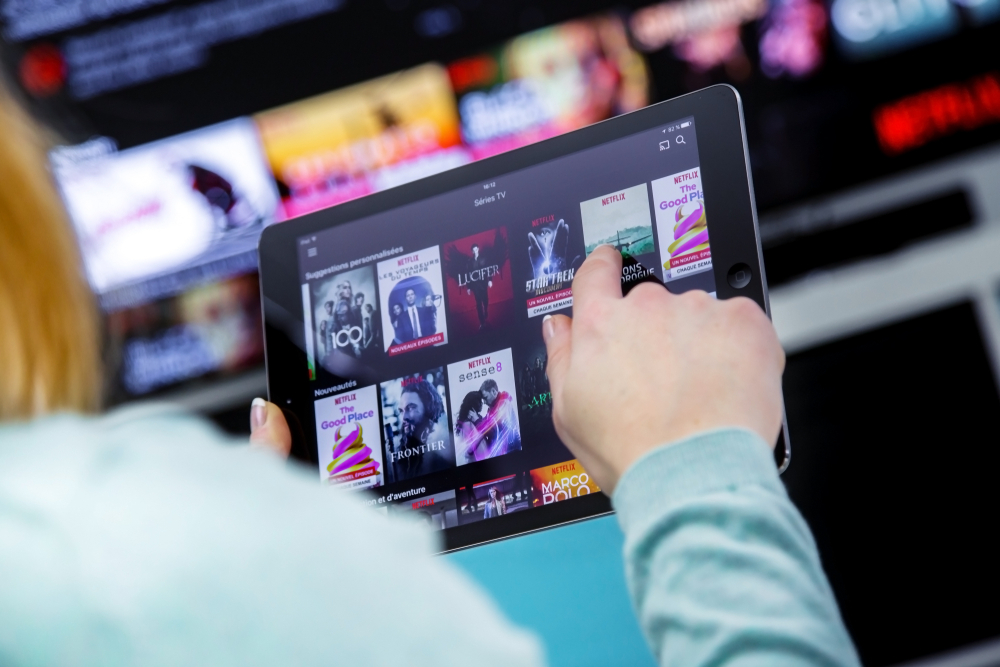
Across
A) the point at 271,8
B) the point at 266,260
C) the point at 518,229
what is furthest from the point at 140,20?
the point at 518,229

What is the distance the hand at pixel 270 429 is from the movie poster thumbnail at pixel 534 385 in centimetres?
21

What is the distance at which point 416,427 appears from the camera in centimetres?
→ 78

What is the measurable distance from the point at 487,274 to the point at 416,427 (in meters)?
0.13

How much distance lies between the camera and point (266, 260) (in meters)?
0.88

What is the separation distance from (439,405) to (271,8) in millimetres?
2151

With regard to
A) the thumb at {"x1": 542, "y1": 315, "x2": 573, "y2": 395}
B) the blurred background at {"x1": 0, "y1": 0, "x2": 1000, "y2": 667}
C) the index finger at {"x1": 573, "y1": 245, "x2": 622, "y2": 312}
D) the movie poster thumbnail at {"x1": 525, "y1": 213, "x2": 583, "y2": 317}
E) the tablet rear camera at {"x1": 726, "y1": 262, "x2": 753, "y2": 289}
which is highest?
the blurred background at {"x1": 0, "y1": 0, "x2": 1000, "y2": 667}

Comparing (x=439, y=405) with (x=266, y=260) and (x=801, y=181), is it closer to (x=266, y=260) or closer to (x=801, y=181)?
(x=266, y=260)

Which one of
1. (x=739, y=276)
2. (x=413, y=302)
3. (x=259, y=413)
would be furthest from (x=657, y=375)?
(x=259, y=413)

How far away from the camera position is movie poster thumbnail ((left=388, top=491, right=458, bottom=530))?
2.50ft

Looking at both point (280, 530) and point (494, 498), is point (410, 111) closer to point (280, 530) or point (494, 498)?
point (494, 498)

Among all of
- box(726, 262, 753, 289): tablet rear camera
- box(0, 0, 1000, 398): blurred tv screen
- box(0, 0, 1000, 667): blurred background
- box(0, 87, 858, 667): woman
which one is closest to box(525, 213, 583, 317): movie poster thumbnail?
box(726, 262, 753, 289): tablet rear camera

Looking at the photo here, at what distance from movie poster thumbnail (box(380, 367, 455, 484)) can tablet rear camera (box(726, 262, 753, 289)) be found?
9.3 inches

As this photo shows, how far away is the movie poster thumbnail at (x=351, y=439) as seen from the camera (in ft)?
2.60

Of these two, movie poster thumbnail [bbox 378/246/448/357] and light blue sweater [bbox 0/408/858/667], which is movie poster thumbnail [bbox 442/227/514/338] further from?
light blue sweater [bbox 0/408/858/667]
